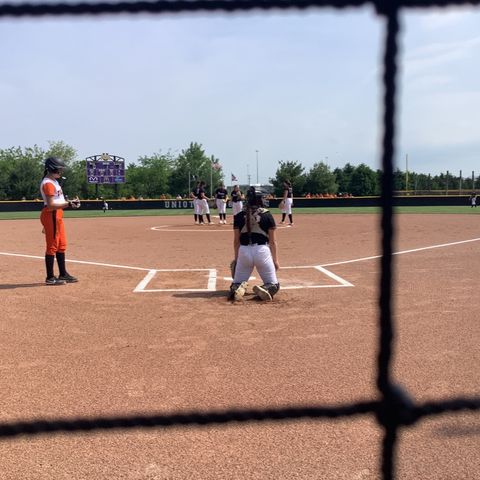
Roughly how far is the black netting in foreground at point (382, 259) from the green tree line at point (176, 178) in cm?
2590

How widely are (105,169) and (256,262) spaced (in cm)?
3605

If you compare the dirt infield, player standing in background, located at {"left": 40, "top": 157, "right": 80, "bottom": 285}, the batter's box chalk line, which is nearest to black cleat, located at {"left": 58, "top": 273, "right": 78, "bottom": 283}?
player standing in background, located at {"left": 40, "top": 157, "right": 80, "bottom": 285}

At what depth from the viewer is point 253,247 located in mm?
6020

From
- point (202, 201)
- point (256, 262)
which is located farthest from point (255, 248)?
point (202, 201)

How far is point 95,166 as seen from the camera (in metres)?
39.8

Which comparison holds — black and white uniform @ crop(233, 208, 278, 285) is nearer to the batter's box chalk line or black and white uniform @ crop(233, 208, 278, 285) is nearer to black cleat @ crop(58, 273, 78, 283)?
the batter's box chalk line

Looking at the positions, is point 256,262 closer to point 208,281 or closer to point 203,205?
point 208,281

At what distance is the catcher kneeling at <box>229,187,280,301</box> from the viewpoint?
5.96 meters

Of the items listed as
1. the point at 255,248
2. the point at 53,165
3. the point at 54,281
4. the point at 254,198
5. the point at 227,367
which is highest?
the point at 53,165

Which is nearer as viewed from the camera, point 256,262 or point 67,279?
point 256,262

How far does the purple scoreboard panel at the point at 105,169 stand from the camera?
3969 cm

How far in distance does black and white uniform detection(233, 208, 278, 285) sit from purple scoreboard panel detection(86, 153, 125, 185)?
35.4 metres

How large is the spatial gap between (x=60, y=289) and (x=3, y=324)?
1724 millimetres

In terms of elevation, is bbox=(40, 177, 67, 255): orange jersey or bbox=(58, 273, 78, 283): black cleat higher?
bbox=(40, 177, 67, 255): orange jersey
